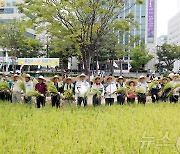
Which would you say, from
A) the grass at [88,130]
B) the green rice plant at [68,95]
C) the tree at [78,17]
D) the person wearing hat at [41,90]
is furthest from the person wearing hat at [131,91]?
the tree at [78,17]

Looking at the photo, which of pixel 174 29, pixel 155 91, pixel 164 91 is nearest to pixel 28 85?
pixel 155 91

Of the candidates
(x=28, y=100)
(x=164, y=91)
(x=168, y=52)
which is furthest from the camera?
(x=168, y=52)

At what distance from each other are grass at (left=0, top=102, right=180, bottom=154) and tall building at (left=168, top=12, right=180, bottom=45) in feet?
233

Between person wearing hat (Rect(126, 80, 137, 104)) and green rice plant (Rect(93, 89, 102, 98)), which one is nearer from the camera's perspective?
green rice plant (Rect(93, 89, 102, 98))

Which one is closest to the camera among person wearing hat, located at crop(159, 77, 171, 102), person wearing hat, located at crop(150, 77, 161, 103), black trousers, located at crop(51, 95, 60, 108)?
black trousers, located at crop(51, 95, 60, 108)

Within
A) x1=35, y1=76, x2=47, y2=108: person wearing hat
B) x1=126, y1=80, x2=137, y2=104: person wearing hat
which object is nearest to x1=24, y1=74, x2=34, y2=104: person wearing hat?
x1=35, y1=76, x2=47, y2=108: person wearing hat

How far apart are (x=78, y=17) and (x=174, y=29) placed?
234 ft

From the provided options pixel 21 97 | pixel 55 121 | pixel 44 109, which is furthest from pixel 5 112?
pixel 21 97

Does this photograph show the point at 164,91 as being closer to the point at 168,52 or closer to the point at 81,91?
the point at 81,91

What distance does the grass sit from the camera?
14.5 feet

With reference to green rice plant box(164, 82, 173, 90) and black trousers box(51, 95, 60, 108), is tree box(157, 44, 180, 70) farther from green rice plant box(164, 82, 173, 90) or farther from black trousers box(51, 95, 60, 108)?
black trousers box(51, 95, 60, 108)

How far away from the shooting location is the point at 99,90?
8.67 m

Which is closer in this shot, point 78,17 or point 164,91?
point 164,91

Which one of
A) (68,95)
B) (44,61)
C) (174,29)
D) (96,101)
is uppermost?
(174,29)
